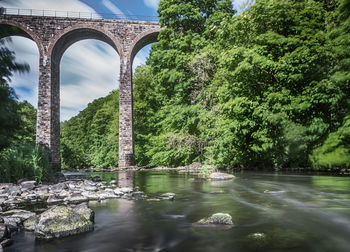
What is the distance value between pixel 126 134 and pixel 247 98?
40.9ft

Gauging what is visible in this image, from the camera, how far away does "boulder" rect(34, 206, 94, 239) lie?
3.13 m

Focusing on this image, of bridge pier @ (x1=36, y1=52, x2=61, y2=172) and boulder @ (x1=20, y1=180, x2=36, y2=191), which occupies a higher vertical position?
bridge pier @ (x1=36, y1=52, x2=61, y2=172)

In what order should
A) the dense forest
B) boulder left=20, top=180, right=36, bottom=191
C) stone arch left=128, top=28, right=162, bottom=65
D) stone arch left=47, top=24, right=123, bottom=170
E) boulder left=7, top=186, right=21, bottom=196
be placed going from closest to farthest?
boulder left=7, top=186, right=21, bottom=196, boulder left=20, top=180, right=36, bottom=191, the dense forest, stone arch left=47, top=24, right=123, bottom=170, stone arch left=128, top=28, right=162, bottom=65

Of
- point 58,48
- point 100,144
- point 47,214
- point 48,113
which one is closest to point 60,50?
point 58,48

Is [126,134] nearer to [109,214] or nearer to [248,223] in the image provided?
A: [109,214]

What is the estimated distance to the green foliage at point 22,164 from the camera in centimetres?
898

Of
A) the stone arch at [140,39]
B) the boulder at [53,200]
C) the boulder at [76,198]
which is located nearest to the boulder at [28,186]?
the boulder at [53,200]

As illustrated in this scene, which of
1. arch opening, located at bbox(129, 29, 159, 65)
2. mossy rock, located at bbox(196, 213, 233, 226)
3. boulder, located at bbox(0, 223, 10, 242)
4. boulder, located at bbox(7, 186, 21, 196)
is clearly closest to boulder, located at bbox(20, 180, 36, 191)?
boulder, located at bbox(7, 186, 21, 196)

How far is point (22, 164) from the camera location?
912 cm

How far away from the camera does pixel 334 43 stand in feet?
26.0

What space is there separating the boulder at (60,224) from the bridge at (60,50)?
1681 centimetres

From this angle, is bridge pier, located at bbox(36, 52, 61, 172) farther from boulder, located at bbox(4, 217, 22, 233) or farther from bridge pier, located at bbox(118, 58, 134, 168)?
boulder, located at bbox(4, 217, 22, 233)

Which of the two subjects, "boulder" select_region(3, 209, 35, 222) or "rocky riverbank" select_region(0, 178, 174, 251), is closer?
"rocky riverbank" select_region(0, 178, 174, 251)

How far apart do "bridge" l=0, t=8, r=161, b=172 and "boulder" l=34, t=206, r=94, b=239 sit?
16814 millimetres
